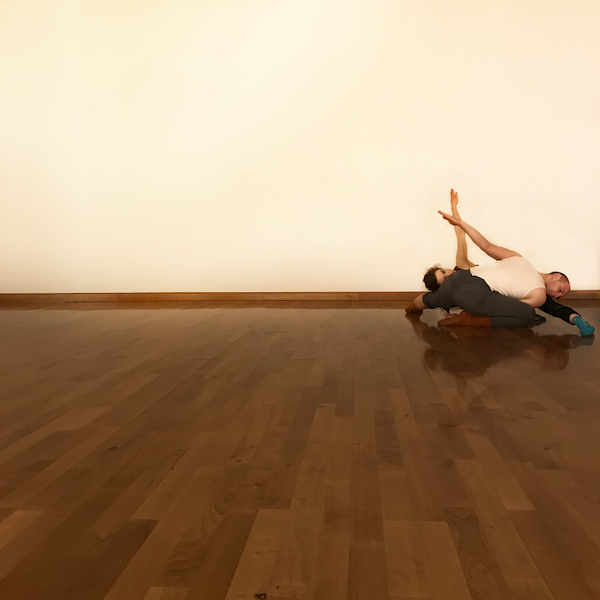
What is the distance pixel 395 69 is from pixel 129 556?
505 cm

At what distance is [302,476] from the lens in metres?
1.40

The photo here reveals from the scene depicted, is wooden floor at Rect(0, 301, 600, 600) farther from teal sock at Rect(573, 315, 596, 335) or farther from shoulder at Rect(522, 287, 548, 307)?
shoulder at Rect(522, 287, 548, 307)

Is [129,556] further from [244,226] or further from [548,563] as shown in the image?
[244,226]

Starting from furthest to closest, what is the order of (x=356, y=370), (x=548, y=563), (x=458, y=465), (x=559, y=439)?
(x=356, y=370), (x=559, y=439), (x=458, y=465), (x=548, y=563)

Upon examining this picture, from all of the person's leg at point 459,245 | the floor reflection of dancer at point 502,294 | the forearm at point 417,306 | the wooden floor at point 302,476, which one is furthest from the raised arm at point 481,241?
the wooden floor at point 302,476

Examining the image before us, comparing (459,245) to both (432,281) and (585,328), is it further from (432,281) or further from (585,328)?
(585,328)

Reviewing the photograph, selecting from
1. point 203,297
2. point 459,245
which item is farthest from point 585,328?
point 203,297

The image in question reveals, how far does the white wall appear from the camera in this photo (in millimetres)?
5055

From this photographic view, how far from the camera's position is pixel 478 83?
509 cm

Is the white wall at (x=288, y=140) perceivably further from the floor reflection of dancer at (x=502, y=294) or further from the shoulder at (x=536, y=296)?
the shoulder at (x=536, y=296)

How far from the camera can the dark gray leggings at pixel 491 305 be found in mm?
3594

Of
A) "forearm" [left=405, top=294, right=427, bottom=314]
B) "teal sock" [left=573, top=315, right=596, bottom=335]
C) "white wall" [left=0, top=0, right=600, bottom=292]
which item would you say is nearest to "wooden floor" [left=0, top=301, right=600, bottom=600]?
"teal sock" [left=573, top=315, right=596, bottom=335]

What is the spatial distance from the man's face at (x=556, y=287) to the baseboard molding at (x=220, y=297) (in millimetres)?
1324

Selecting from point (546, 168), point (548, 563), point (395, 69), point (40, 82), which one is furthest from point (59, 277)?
point (548, 563)
